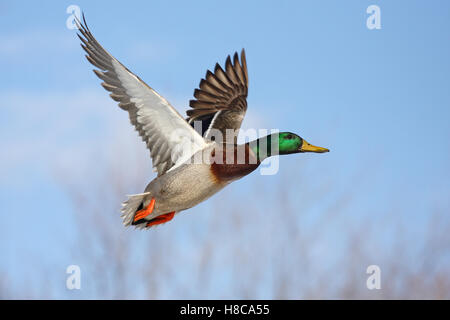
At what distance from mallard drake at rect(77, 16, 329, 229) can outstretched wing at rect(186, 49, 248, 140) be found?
165cm

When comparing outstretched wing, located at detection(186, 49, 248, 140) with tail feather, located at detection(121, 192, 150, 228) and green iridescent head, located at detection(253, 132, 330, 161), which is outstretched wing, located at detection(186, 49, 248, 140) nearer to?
green iridescent head, located at detection(253, 132, 330, 161)

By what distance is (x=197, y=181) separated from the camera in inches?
239

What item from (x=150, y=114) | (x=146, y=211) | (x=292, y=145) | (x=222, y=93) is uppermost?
(x=222, y=93)

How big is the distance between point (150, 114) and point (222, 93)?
2141 millimetres

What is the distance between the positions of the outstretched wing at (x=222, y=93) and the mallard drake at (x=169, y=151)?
165 cm

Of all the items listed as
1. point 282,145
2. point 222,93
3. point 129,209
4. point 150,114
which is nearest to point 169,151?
point 150,114

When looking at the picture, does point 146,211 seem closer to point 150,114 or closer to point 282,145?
point 150,114

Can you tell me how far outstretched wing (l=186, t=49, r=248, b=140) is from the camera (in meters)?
8.08

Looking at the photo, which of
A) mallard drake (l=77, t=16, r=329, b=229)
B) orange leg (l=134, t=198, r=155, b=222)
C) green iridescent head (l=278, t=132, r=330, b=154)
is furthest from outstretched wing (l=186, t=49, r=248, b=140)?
orange leg (l=134, t=198, r=155, b=222)

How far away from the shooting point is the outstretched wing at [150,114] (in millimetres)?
6113

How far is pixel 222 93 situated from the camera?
324 inches
